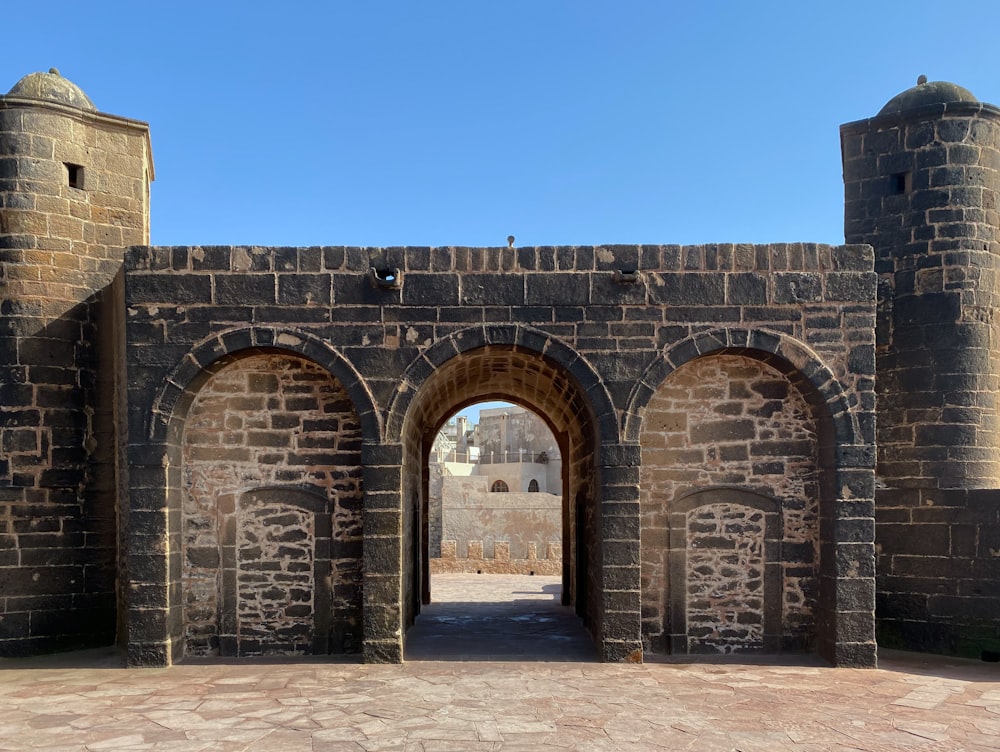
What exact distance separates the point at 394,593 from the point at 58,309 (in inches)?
199

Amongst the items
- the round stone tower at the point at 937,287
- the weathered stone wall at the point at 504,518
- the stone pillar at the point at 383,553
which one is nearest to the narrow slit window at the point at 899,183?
the round stone tower at the point at 937,287

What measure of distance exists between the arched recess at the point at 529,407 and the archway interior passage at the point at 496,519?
3 centimetres

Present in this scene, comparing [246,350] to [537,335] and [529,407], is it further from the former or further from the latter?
[529,407]

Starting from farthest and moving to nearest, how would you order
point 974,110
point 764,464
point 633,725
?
point 974,110
point 764,464
point 633,725

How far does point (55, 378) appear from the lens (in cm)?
886

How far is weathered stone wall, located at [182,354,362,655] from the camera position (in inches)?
329

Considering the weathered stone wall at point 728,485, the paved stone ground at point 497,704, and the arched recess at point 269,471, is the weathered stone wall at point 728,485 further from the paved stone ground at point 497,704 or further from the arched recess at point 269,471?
the arched recess at point 269,471

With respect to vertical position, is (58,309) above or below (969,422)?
above

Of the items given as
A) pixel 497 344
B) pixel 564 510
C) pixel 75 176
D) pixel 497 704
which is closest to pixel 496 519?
pixel 564 510

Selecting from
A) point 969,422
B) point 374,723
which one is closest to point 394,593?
point 374,723

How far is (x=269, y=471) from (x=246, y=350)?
134 centimetres

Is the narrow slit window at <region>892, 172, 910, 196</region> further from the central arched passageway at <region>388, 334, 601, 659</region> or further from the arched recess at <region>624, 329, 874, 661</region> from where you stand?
the central arched passageway at <region>388, 334, 601, 659</region>

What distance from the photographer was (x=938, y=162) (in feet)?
30.1

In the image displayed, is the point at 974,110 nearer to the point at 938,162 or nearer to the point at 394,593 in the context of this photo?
the point at 938,162
